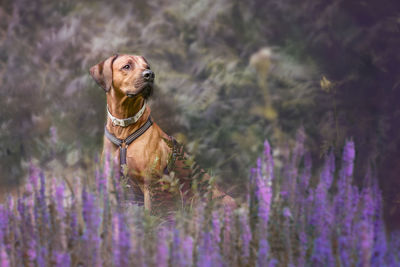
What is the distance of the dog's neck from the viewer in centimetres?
264

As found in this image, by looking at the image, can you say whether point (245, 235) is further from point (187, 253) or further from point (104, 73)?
point (104, 73)

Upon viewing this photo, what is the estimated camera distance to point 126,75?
2613mm

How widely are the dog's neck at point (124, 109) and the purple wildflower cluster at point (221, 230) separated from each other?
2.61 feet

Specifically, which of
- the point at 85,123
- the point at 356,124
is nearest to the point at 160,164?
the point at 85,123

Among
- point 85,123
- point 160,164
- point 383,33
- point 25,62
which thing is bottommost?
point 160,164

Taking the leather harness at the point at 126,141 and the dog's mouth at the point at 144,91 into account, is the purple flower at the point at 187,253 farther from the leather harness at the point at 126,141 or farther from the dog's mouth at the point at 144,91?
the dog's mouth at the point at 144,91

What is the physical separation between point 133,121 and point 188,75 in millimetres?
941

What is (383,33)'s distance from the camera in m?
2.87

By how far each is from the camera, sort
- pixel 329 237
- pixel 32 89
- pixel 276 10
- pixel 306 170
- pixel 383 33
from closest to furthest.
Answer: pixel 329 237, pixel 306 170, pixel 383 33, pixel 276 10, pixel 32 89

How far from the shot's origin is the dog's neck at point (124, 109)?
2.64 metres

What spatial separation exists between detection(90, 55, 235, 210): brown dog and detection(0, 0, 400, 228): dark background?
1.99 feet

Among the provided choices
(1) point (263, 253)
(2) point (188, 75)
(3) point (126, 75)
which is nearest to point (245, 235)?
(1) point (263, 253)

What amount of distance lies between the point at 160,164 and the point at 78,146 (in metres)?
1.00

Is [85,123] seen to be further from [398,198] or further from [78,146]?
[398,198]
